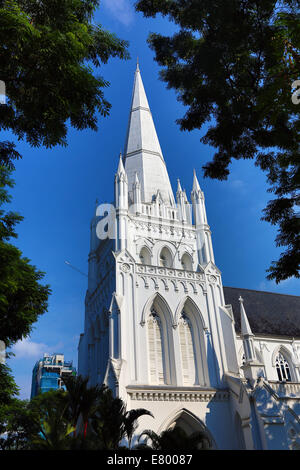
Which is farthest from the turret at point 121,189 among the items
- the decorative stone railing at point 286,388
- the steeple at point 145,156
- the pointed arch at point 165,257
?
the decorative stone railing at point 286,388

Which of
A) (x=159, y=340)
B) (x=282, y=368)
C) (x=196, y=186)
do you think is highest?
(x=196, y=186)

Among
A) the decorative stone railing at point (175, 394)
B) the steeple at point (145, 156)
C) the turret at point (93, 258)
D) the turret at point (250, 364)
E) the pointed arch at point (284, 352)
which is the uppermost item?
the steeple at point (145, 156)

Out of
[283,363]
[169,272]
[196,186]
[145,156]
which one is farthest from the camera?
[145,156]

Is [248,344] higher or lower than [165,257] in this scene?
lower

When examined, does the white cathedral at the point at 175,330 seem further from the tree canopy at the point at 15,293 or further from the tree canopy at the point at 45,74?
the tree canopy at the point at 45,74

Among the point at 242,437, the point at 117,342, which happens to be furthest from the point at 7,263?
the point at 242,437

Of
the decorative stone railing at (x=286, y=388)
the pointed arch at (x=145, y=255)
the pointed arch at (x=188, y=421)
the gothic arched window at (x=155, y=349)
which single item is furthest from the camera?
the pointed arch at (x=145, y=255)

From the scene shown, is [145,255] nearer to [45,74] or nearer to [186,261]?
[186,261]

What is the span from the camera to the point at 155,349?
2370cm

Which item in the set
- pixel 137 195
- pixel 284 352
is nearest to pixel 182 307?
pixel 137 195

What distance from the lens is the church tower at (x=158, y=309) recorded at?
21781 millimetres

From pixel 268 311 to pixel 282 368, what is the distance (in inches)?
217

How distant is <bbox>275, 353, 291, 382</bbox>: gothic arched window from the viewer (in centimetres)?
3068

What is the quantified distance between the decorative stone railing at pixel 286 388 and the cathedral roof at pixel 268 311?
6.19m
